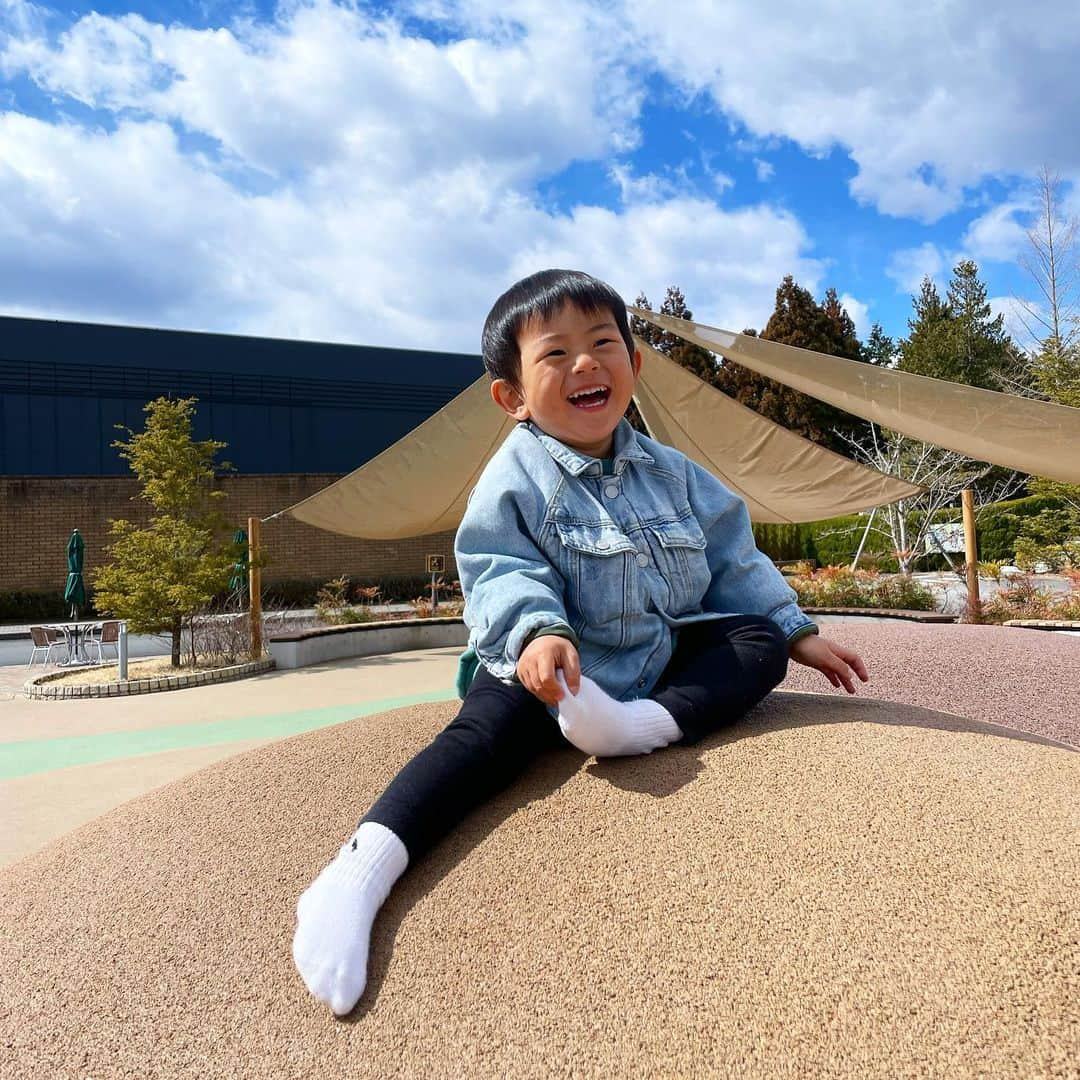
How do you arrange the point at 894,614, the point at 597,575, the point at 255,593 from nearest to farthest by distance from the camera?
the point at 597,575
the point at 894,614
the point at 255,593

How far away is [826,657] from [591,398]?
30.0 inches

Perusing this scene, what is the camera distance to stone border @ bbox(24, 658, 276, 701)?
26.9ft

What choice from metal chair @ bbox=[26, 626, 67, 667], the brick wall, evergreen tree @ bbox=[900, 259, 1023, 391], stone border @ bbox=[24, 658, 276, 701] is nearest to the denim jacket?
stone border @ bbox=[24, 658, 276, 701]

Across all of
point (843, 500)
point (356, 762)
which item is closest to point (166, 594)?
point (843, 500)

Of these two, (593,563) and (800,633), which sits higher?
(593,563)

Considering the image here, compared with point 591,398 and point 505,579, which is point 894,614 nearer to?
point 591,398

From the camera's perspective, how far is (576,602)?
1.83 meters

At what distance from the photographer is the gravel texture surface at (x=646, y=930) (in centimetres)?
115

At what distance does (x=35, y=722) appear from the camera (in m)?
6.89

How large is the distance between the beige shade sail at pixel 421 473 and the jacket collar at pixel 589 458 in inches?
212

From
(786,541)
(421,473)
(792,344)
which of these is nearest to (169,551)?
(421,473)

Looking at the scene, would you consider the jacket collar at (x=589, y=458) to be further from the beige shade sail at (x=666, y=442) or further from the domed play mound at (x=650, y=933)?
the beige shade sail at (x=666, y=442)

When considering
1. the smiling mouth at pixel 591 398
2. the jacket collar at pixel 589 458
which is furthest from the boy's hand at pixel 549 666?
the smiling mouth at pixel 591 398

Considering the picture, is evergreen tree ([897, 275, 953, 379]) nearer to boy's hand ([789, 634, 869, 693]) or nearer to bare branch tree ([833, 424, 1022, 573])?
bare branch tree ([833, 424, 1022, 573])
